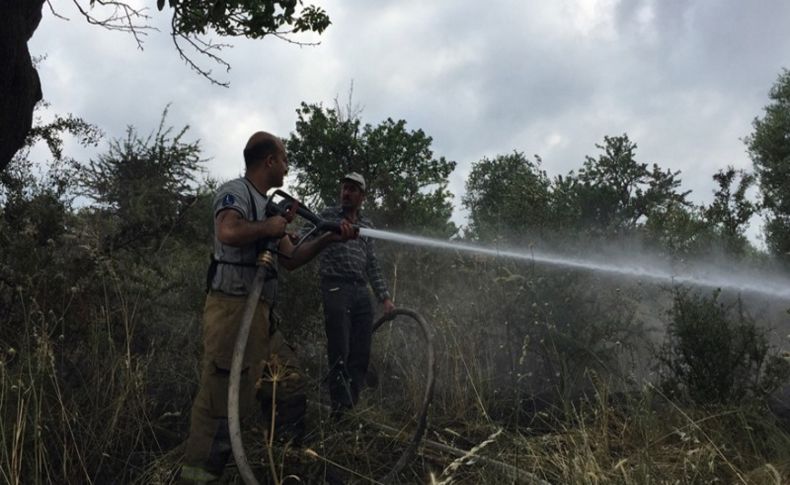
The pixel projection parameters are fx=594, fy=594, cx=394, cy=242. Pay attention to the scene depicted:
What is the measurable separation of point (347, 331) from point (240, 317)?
1.61m

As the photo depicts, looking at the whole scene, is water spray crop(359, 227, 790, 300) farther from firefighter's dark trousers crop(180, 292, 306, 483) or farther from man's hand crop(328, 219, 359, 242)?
firefighter's dark trousers crop(180, 292, 306, 483)

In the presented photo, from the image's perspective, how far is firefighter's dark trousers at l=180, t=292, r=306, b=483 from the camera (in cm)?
310

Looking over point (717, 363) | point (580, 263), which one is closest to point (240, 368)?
point (717, 363)

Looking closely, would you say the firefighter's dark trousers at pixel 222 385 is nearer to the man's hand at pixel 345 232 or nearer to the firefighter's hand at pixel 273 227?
the firefighter's hand at pixel 273 227

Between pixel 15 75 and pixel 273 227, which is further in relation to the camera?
pixel 15 75

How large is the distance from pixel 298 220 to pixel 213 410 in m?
6.26

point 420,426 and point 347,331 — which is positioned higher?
point 347,331

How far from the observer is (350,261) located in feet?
16.1

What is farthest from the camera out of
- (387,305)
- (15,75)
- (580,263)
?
(580,263)

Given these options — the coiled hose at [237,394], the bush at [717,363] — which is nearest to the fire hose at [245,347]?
the coiled hose at [237,394]

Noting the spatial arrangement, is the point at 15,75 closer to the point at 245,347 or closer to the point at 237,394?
the point at 245,347

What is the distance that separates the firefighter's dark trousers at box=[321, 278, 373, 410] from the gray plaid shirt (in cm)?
7

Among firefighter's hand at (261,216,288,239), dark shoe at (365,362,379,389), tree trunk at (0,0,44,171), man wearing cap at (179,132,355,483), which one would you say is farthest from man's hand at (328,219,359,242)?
tree trunk at (0,0,44,171)

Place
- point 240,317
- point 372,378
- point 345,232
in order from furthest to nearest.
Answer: point 372,378
point 345,232
point 240,317
